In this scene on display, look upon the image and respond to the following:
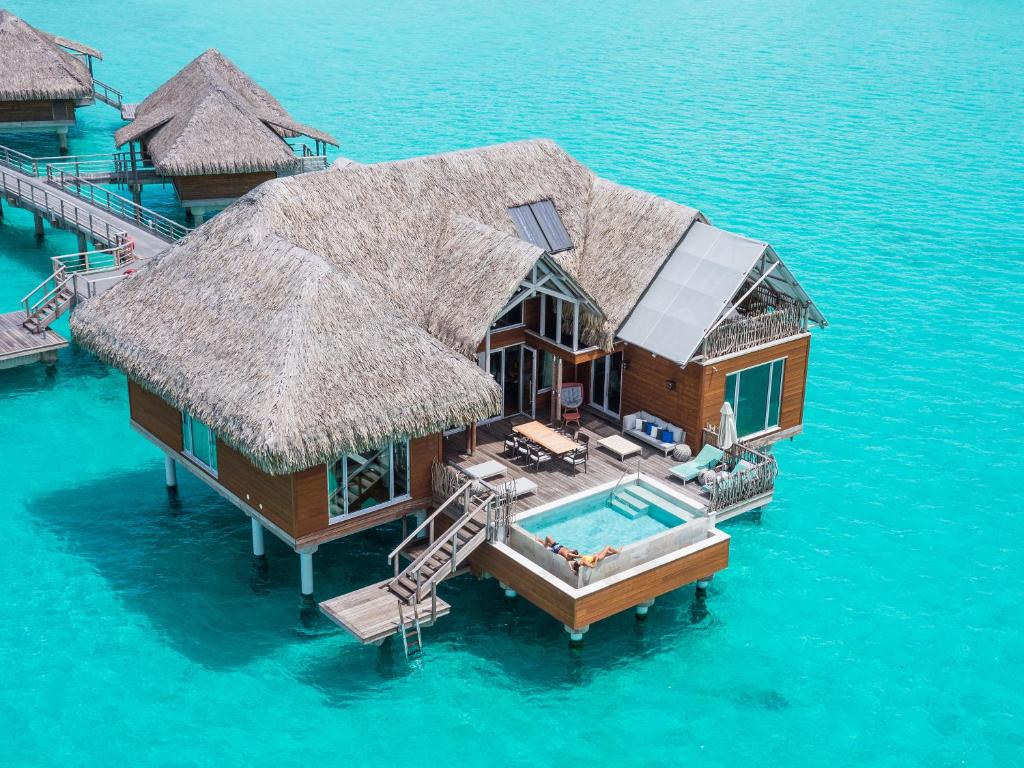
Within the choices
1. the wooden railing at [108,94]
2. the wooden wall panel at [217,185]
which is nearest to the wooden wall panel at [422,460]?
the wooden wall panel at [217,185]

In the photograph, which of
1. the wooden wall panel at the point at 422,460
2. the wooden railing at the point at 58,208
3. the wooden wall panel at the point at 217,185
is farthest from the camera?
the wooden wall panel at the point at 217,185

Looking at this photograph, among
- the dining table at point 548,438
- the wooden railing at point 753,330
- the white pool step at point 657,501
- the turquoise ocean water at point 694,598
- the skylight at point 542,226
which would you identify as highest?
the skylight at point 542,226

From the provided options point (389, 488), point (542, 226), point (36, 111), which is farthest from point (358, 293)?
point (36, 111)

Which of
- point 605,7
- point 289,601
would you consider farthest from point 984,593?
point 605,7

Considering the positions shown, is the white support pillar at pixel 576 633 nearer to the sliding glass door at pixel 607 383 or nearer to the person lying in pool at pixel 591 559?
the person lying in pool at pixel 591 559

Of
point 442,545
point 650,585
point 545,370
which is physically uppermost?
point 545,370

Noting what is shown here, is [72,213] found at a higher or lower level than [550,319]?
higher

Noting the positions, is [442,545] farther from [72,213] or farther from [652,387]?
[72,213]
